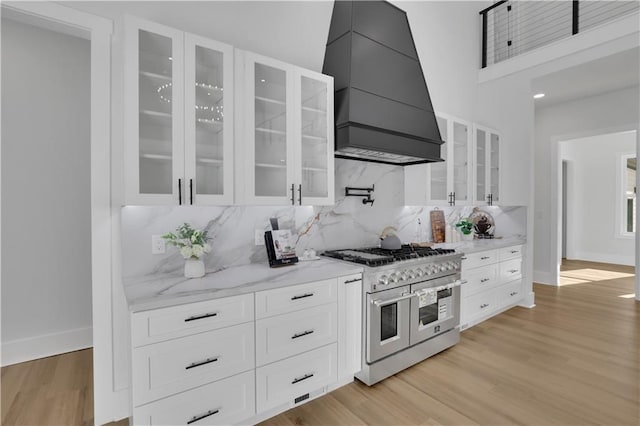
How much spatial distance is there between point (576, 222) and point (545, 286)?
3534 mm

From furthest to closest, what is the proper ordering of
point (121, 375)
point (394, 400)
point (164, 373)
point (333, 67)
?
point (333, 67) < point (394, 400) < point (121, 375) < point (164, 373)

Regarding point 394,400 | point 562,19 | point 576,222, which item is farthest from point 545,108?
point 394,400

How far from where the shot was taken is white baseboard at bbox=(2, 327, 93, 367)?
2.80 metres

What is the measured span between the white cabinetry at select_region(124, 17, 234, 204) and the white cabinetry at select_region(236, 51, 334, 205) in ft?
0.40

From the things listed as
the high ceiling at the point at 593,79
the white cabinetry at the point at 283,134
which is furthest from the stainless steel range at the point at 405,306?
the high ceiling at the point at 593,79

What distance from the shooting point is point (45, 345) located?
296 cm

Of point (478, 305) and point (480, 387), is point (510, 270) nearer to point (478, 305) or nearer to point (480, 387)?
point (478, 305)

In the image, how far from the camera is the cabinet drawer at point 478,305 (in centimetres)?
345

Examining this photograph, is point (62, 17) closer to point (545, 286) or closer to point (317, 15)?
point (317, 15)

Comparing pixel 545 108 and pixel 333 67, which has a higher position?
pixel 545 108

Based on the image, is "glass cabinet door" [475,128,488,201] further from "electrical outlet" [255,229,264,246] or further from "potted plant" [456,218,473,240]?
"electrical outlet" [255,229,264,246]

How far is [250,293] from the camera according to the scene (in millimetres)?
1907

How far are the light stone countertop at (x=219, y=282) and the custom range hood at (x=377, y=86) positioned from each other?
104cm

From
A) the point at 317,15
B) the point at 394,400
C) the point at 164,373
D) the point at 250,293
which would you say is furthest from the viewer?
the point at 317,15
